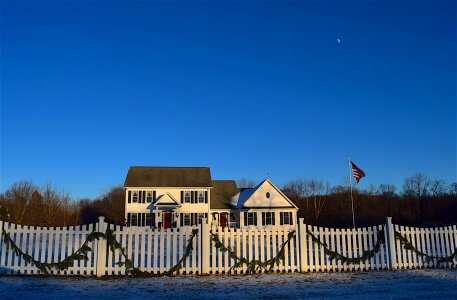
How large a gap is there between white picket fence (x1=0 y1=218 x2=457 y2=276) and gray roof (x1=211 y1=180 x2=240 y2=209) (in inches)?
1160

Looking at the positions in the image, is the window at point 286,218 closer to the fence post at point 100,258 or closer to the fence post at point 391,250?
the fence post at point 391,250

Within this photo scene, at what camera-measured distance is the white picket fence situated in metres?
10.6

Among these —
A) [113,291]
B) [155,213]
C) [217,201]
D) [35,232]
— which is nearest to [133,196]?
[155,213]

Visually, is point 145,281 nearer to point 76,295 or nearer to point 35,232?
point 76,295

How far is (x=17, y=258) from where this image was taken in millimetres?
10547

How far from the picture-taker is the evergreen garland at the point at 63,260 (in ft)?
34.2

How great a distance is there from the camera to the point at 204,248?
431 inches

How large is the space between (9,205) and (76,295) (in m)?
42.3

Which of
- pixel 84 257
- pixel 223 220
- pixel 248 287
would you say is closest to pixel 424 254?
pixel 248 287

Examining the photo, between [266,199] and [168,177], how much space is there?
11.6 m

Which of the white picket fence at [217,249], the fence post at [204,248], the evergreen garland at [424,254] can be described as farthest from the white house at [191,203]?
the fence post at [204,248]

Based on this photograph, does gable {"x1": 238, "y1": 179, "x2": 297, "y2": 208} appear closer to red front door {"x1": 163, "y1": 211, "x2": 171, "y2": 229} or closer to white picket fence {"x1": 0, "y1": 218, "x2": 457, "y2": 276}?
red front door {"x1": 163, "y1": 211, "x2": 171, "y2": 229}

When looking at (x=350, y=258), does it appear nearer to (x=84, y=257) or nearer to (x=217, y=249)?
(x=217, y=249)

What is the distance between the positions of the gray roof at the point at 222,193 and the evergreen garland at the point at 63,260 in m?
30.7
